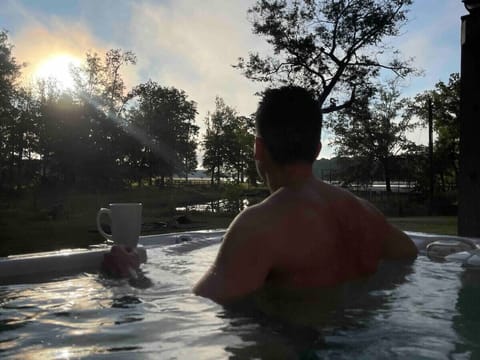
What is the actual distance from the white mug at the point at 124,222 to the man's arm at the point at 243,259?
1.36m

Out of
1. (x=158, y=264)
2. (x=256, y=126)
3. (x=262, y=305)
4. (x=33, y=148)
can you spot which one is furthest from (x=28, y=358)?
(x=33, y=148)

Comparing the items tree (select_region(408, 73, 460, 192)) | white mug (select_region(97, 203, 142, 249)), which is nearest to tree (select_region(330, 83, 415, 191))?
tree (select_region(408, 73, 460, 192))

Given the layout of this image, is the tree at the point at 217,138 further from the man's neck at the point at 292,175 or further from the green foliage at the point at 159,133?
the man's neck at the point at 292,175

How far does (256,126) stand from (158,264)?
6.16 ft

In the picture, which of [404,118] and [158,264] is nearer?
[158,264]

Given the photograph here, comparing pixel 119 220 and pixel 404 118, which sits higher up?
pixel 404 118

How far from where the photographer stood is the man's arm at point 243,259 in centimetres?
194

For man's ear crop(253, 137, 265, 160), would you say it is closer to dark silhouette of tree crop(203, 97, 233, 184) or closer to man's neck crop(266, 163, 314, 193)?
man's neck crop(266, 163, 314, 193)

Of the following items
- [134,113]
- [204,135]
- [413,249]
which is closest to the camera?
[413,249]

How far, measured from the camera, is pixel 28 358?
169cm

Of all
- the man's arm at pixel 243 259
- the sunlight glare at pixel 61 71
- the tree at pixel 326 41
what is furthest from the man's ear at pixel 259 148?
the sunlight glare at pixel 61 71

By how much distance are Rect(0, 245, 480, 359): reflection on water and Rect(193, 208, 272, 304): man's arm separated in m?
0.15

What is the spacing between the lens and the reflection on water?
177cm

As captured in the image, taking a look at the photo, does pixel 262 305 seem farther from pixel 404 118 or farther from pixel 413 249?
pixel 404 118
